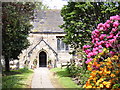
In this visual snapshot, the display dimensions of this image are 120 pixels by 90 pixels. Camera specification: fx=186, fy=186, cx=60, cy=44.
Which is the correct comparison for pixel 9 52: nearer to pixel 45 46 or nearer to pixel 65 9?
pixel 65 9

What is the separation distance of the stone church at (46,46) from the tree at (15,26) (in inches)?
336

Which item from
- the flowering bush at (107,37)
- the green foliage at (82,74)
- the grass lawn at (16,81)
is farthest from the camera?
the grass lawn at (16,81)

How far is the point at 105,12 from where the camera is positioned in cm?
1233

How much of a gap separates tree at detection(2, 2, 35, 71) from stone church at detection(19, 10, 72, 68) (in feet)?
28.0

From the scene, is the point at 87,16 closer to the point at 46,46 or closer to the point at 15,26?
the point at 15,26

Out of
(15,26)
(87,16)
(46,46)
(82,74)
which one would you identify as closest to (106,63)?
(82,74)

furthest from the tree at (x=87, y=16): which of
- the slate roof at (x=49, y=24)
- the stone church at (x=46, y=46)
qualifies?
the slate roof at (x=49, y=24)

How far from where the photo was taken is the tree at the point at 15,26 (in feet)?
34.3

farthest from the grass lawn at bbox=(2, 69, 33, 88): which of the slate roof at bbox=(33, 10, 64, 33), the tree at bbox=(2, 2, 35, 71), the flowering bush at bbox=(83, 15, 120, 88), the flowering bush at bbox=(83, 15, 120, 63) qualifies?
the slate roof at bbox=(33, 10, 64, 33)

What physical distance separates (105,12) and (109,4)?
2.18 ft

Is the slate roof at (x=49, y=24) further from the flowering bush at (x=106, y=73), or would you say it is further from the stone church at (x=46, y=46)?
the flowering bush at (x=106, y=73)

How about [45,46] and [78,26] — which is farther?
[45,46]

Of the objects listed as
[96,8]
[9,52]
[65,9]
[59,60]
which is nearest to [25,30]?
[9,52]

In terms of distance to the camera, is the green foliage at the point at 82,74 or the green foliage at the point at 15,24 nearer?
the green foliage at the point at 82,74
